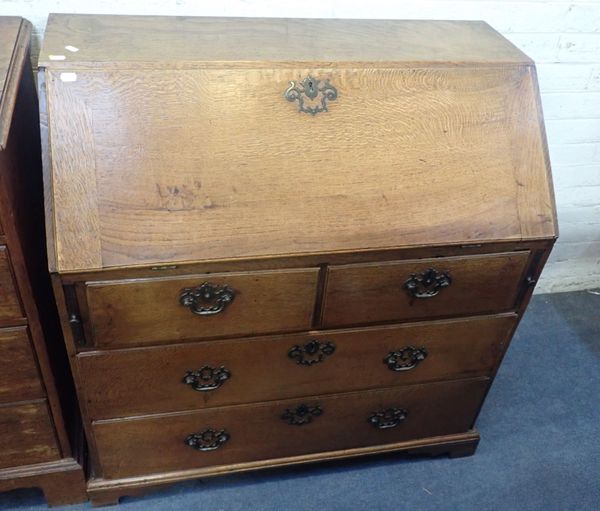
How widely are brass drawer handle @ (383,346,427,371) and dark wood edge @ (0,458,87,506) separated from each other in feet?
2.59

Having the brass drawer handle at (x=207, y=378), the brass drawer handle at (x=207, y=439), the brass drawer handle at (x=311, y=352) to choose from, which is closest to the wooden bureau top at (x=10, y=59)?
the brass drawer handle at (x=207, y=378)

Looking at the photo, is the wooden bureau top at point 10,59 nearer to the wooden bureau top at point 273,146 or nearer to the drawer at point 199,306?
the wooden bureau top at point 273,146

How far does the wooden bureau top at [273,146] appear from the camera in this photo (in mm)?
1036

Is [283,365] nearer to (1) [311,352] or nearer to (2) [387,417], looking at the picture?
(1) [311,352]

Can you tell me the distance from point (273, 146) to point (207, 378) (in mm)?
523

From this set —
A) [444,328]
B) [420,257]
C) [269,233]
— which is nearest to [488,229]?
[420,257]

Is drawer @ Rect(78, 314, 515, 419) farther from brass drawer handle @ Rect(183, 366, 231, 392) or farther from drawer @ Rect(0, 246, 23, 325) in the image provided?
drawer @ Rect(0, 246, 23, 325)

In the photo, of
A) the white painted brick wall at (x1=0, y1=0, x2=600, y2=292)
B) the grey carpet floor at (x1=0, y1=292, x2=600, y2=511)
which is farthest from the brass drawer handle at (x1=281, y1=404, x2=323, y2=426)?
the white painted brick wall at (x1=0, y1=0, x2=600, y2=292)

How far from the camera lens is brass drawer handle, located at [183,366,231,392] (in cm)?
125

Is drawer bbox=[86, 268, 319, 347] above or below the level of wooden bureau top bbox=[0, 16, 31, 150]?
below

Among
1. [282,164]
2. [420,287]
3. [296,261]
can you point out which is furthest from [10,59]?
[420,287]

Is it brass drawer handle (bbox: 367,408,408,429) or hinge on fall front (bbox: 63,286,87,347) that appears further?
brass drawer handle (bbox: 367,408,408,429)

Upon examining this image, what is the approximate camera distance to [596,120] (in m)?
1.82

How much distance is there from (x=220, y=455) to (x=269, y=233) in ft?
2.27
